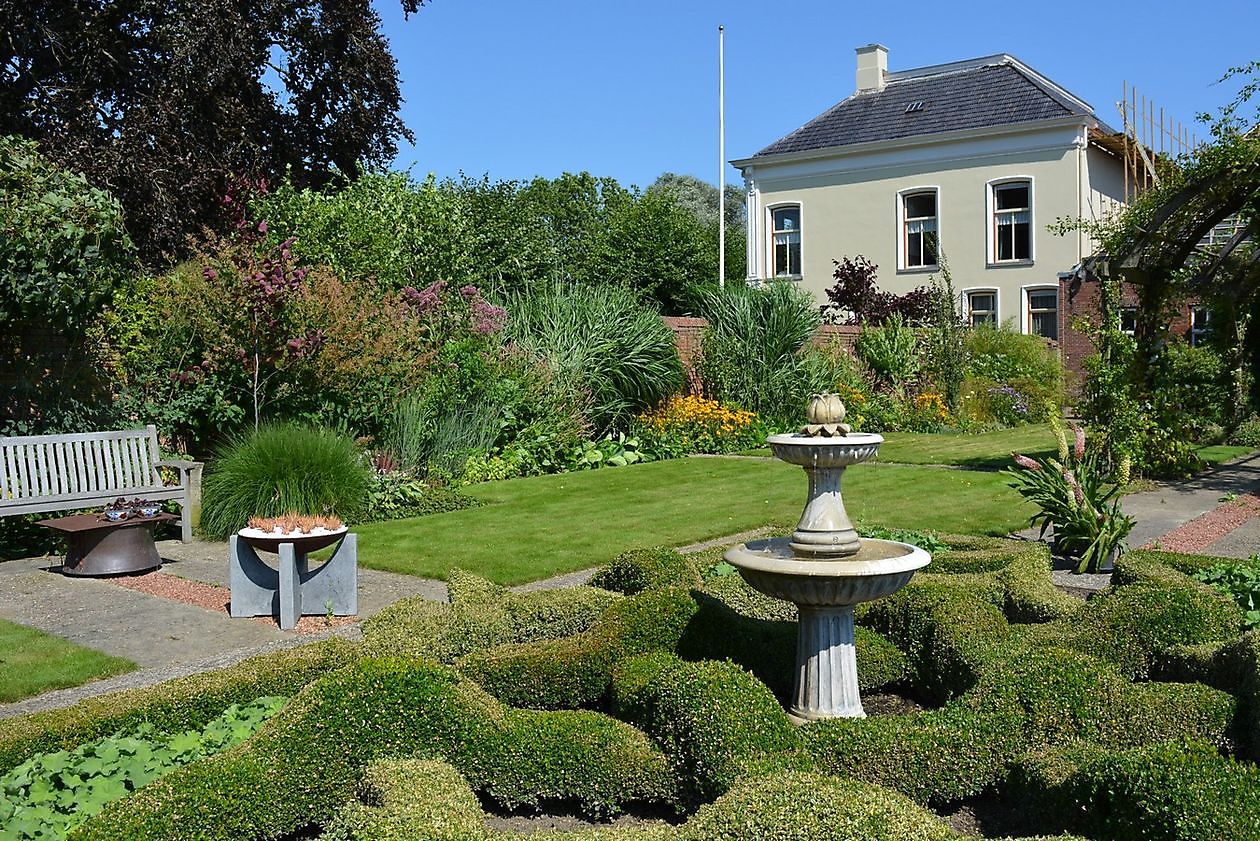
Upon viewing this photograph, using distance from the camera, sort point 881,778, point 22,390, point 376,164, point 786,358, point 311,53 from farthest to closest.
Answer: point 376,164 < point 311,53 < point 786,358 < point 22,390 < point 881,778

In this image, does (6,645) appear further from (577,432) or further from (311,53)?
(311,53)

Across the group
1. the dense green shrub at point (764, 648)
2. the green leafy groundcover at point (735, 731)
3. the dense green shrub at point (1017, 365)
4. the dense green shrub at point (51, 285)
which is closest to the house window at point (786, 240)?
the dense green shrub at point (1017, 365)

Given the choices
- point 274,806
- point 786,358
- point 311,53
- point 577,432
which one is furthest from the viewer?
point 311,53

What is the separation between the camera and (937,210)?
94.7 feet

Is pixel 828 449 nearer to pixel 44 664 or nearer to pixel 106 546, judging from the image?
pixel 44 664

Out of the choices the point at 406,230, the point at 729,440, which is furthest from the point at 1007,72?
the point at 406,230

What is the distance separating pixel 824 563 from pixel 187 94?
15710mm

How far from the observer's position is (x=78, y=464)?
9383 mm

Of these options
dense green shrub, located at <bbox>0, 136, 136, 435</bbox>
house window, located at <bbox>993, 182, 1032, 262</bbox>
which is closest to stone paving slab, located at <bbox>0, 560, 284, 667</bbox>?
dense green shrub, located at <bbox>0, 136, 136, 435</bbox>

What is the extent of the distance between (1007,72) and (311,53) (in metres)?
18.3

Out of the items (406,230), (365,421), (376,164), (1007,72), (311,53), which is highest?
(1007,72)

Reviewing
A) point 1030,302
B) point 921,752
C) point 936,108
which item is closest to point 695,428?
point 921,752

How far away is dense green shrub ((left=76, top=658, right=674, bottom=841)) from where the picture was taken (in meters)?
3.63

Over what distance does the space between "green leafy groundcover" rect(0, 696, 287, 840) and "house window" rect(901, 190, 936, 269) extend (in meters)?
27.0
